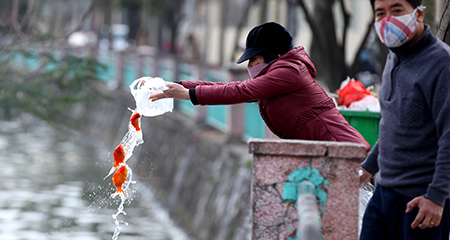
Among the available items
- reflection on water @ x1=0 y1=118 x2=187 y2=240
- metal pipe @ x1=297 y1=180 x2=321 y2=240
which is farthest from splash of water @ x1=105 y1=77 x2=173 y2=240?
reflection on water @ x1=0 y1=118 x2=187 y2=240

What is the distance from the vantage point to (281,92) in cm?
369

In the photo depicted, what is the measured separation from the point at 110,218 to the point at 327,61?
5.14 meters

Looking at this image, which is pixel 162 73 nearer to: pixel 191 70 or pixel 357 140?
pixel 191 70

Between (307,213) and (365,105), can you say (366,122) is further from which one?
(307,213)

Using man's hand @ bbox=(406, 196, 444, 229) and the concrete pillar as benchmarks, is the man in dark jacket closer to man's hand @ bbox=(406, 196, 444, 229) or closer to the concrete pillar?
man's hand @ bbox=(406, 196, 444, 229)

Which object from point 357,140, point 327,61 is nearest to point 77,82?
point 327,61

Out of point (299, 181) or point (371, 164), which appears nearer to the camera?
point (299, 181)

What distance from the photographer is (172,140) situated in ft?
45.2

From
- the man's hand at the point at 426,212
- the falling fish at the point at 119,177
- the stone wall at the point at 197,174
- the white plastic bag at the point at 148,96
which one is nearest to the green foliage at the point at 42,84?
the stone wall at the point at 197,174

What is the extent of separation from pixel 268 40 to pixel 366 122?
1.44 meters

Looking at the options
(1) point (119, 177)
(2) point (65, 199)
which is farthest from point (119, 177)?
(2) point (65, 199)

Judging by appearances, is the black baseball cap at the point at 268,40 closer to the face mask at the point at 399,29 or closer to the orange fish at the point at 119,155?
the face mask at the point at 399,29

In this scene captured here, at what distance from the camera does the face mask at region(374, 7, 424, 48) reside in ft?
9.53

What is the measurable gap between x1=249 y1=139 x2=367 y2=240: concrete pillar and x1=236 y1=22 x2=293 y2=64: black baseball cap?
0.86m
